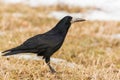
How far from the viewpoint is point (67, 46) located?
1084cm

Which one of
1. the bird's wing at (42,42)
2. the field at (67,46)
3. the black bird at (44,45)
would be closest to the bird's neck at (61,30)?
the black bird at (44,45)

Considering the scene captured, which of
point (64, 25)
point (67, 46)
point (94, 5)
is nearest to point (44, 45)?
point (64, 25)

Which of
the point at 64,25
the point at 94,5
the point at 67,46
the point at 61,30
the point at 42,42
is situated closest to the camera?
the point at 42,42

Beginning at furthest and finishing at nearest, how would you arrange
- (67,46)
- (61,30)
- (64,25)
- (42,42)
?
(67,46), (64,25), (61,30), (42,42)

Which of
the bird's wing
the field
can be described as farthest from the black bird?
the field

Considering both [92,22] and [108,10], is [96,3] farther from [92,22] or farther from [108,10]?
[92,22]

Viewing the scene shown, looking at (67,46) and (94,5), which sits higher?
(67,46)

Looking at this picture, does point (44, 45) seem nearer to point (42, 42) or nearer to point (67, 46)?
point (42, 42)

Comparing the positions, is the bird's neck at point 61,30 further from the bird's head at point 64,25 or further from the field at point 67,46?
the field at point 67,46

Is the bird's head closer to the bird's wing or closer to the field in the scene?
the bird's wing

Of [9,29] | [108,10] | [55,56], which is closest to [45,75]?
[55,56]

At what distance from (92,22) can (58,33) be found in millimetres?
6301

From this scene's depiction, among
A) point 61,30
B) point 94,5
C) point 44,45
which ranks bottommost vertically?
point 94,5

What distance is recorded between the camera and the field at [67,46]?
7.57 m
